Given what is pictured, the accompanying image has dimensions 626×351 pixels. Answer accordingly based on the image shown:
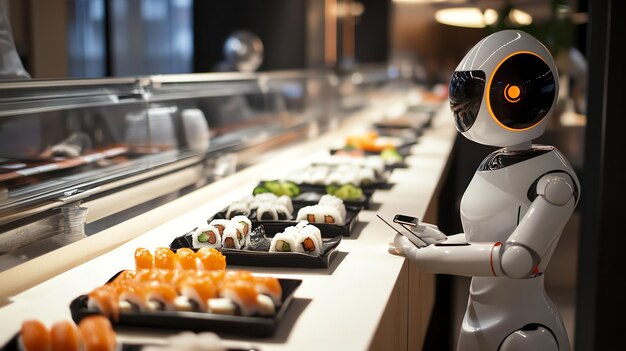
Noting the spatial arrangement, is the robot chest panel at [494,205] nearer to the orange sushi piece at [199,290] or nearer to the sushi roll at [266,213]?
the sushi roll at [266,213]

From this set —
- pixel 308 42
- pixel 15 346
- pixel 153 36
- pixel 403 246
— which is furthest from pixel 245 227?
pixel 153 36

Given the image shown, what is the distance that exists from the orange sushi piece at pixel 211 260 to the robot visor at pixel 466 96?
0.68 metres

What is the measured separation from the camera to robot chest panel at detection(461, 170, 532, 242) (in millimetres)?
1711

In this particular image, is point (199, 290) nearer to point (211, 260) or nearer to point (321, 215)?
point (211, 260)

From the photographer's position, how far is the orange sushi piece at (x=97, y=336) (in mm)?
1099

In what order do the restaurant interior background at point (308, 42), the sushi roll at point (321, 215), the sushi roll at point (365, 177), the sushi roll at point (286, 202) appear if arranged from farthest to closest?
1. the restaurant interior background at point (308, 42)
2. the sushi roll at point (365, 177)
3. the sushi roll at point (286, 202)
4. the sushi roll at point (321, 215)

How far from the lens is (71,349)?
3.66ft

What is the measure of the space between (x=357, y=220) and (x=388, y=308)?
2.67 feet

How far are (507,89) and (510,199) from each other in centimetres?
26

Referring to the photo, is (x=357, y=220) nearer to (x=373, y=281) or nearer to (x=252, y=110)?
(x=373, y=281)

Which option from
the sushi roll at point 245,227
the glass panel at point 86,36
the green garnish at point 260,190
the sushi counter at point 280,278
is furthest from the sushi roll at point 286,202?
the glass panel at point 86,36

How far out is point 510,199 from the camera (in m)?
1.72

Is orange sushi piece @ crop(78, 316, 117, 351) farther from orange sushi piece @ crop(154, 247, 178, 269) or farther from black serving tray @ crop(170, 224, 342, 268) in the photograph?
black serving tray @ crop(170, 224, 342, 268)

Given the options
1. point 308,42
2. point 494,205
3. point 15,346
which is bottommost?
point 15,346
